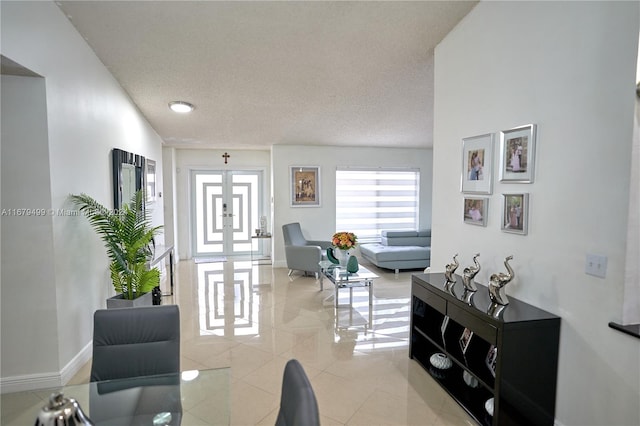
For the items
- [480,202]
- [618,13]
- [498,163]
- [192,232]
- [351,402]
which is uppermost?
[618,13]

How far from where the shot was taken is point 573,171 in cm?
192

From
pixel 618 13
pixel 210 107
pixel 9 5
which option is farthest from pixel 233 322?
pixel 618 13

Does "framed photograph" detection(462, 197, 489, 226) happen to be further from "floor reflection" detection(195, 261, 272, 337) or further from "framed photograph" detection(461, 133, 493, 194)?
"floor reflection" detection(195, 261, 272, 337)

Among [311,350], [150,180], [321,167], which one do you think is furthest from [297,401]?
[321,167]

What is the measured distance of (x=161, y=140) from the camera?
20.5 ft

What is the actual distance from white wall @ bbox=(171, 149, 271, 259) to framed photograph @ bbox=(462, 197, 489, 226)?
5.37 meters

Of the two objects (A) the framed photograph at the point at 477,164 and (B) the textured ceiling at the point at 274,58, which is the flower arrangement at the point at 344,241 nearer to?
(B) the textured ceiling at the point at 274,58

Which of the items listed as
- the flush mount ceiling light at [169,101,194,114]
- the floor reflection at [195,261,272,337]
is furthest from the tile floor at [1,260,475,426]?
the flush mount ceiling light at [169,101,194,114]

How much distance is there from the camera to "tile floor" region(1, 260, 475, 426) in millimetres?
2311

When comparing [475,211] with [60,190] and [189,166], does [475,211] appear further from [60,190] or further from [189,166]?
[189,166]

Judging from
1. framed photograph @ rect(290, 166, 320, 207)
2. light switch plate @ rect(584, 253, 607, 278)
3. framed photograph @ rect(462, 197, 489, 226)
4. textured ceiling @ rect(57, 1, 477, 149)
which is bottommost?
light switch plate @ rect(584, 253, 607, 278)

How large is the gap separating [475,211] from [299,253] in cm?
340

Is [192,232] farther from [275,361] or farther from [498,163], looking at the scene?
[498,163]

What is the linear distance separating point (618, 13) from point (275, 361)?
10.3 ft
